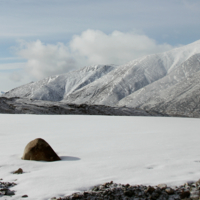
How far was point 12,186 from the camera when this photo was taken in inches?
164

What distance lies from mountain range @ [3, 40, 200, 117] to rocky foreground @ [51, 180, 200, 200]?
2712 inches

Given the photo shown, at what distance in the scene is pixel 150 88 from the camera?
10788cm

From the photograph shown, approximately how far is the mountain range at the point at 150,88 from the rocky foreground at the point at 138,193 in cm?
6890

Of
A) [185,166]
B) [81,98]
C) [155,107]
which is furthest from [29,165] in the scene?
[81,98]

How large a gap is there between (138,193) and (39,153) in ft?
9.40

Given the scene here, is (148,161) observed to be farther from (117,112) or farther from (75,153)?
(117,112)

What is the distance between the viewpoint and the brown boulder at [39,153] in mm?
5889

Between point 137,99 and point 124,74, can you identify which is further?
point 124,74

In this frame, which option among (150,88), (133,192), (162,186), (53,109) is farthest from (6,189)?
(150,88)

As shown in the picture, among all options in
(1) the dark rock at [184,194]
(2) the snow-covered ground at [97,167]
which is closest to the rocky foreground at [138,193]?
(1) the dark rock at [184,194]

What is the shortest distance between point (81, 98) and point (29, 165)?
145 meters

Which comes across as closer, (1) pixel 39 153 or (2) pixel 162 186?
(2) pixel 162 186

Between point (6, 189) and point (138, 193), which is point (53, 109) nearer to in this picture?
point (6, 189)

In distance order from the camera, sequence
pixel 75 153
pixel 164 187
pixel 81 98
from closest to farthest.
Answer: pixel 164 187, pixel 75 153, pixel 81 98
